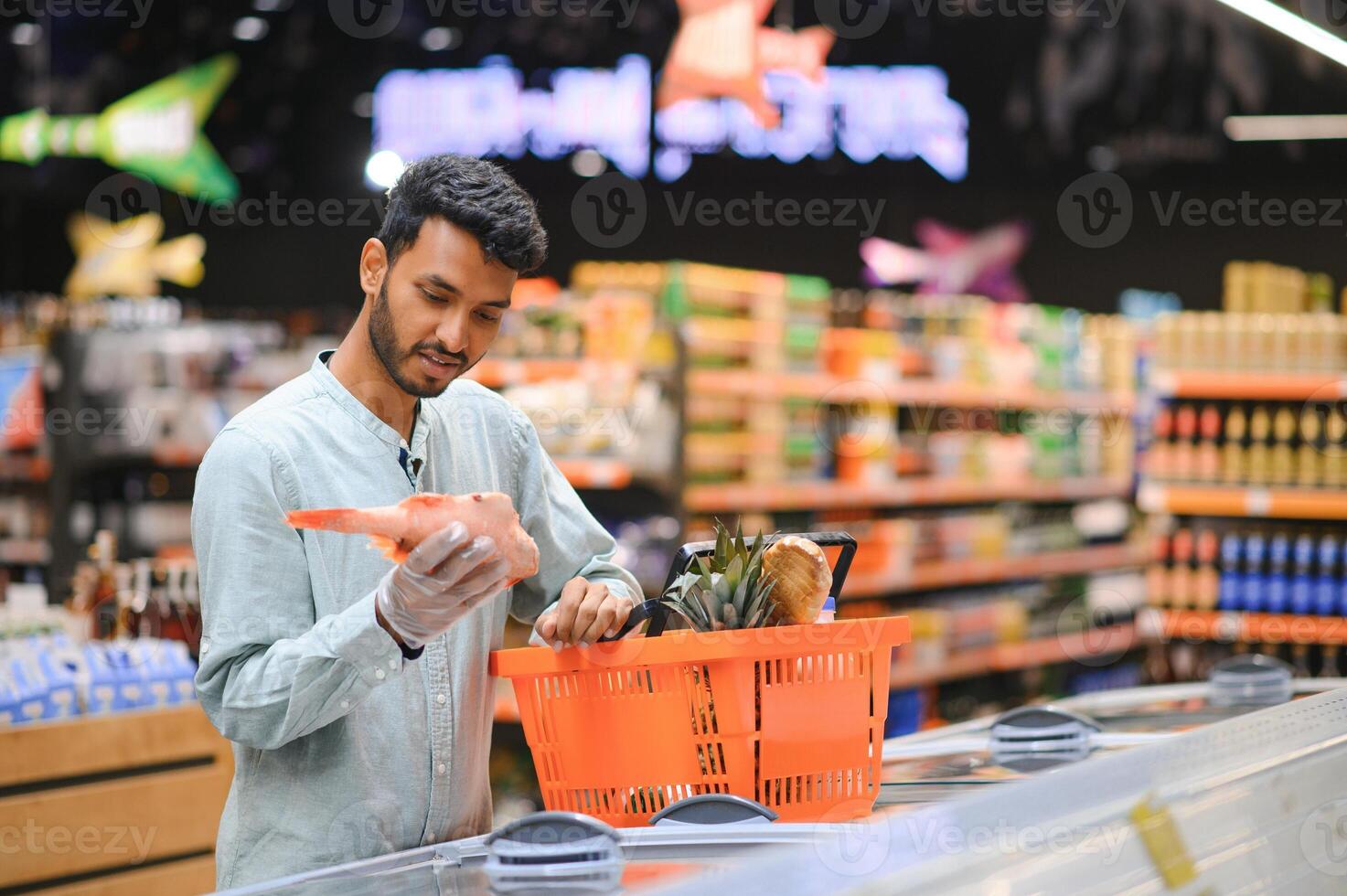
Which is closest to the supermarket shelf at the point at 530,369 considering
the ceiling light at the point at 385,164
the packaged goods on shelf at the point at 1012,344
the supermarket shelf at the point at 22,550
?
the packaged goods on shelf at the point at 1012,344

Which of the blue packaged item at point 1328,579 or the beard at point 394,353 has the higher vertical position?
the beard at point 394,353

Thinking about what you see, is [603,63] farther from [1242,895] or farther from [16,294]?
[1242,895]

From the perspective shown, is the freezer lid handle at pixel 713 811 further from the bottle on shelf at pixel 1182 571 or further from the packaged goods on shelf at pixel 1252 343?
the bottle on shelf at pixel 1182 571

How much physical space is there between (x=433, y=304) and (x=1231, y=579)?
671 centimetres

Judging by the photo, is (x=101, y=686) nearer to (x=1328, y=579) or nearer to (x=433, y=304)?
(x=433, y=304)

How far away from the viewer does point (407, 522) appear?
1581 millimetres

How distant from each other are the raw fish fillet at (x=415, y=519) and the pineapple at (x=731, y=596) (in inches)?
14.1

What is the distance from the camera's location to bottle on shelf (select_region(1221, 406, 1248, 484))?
24.8 ft

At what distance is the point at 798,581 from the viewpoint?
1888 millimetres

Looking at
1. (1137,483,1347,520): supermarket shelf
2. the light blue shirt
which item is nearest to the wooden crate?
the light blue shirt

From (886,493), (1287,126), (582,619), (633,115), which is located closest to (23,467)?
(886,493)

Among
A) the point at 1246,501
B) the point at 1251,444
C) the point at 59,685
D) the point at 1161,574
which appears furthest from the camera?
the point at 1161,574

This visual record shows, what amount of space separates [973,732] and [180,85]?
10252mm

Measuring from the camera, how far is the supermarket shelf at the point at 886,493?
6.44 metres
